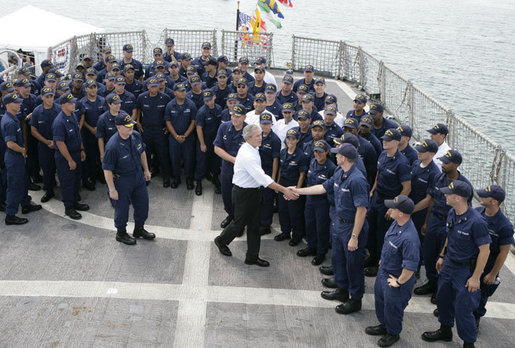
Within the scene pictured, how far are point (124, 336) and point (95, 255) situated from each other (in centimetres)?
177

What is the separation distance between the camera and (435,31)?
41875 mm

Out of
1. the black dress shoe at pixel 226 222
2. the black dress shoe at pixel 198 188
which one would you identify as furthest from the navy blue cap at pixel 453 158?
the black dress shoe at pixel 198 188

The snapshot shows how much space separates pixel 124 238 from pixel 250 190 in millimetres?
2027

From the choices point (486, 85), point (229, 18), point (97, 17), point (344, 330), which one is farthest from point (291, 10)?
point (344, 330)

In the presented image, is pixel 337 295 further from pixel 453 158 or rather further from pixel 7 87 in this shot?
pixel 7 87

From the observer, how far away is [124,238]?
7.07 m

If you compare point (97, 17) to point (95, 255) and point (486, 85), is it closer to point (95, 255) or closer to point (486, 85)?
point (486, 85)

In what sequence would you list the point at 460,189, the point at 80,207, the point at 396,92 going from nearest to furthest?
the point at 460,189, the point at 80,207, the point at 396,92

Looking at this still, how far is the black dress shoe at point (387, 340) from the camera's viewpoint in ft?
17.4

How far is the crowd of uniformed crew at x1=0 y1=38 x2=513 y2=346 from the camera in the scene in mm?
5141

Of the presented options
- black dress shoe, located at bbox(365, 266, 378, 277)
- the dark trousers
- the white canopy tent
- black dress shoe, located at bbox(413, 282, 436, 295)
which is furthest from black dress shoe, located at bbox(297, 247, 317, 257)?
the white canopy tent

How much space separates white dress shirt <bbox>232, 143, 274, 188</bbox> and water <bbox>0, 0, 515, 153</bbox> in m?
13.4

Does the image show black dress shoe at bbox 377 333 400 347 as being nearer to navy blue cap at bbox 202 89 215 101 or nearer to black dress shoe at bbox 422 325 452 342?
black dress shoe at bbox 422 325 452 342

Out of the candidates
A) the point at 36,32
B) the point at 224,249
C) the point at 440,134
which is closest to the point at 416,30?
the point at 36,32
